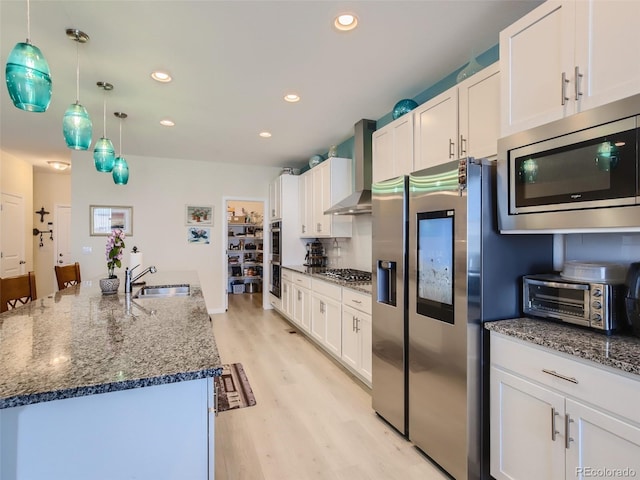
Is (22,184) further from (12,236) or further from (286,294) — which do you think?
(286,294)

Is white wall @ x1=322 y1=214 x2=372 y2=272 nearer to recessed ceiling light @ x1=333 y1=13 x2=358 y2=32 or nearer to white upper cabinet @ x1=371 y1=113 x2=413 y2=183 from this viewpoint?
white upper cabinet @ x1=371 y1=113 x2=413 y2=183

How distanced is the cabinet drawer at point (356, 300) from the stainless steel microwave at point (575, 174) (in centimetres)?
133

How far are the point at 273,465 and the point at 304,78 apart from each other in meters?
2.82

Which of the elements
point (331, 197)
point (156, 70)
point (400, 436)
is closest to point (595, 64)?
point (400, 436)

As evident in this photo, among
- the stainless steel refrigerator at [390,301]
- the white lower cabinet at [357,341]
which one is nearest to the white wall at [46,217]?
the white lower cabinet at [357,341]

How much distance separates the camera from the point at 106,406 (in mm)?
1024

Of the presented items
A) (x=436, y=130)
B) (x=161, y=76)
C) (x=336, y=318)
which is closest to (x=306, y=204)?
(x=336, y=318)

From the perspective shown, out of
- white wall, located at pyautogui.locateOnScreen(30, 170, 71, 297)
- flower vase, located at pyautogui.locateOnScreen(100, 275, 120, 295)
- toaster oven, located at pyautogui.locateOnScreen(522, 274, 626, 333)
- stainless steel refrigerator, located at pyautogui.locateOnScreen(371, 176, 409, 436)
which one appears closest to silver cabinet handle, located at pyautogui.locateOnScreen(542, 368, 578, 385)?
toaster oven, located at pyautogui.locateOnScreen(522, 274, 626, 333)

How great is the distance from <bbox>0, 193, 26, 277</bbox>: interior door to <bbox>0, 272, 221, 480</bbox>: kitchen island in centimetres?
521

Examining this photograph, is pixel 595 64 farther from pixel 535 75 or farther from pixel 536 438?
pixel 536 438

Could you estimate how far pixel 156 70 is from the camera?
2617mm

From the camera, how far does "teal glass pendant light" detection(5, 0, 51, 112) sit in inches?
52.7

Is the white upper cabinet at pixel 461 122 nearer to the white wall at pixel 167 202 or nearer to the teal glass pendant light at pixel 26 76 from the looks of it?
the teal glass pendant light at pixel 26 76

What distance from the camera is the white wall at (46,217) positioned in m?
6.57
